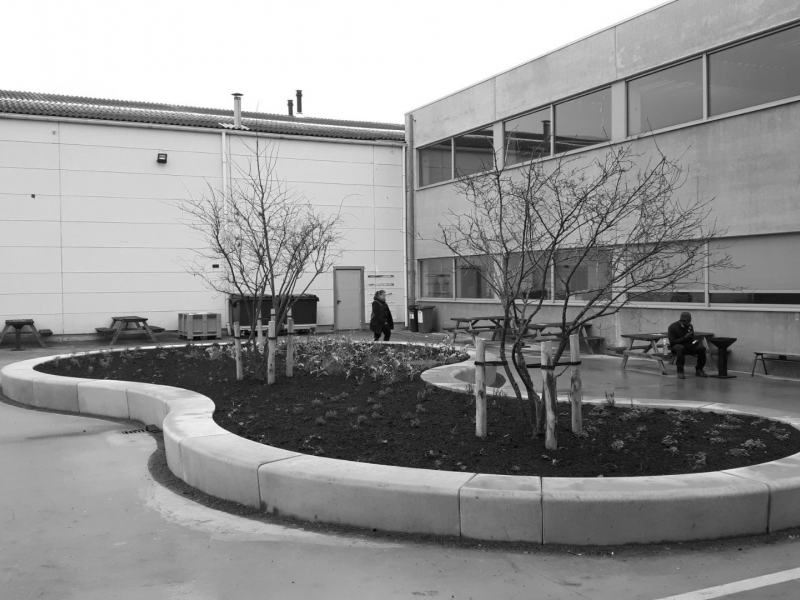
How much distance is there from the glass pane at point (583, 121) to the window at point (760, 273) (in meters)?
4.34

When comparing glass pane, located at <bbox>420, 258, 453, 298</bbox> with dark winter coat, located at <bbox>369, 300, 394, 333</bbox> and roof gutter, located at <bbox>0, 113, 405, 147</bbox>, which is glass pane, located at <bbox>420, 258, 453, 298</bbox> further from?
dark winter coat, located at <bbox>369, 300, 394, 333</bbox>

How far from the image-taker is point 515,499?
474cm

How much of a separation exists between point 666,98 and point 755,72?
2194 mm

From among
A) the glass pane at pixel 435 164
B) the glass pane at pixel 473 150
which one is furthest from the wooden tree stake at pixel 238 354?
the glass pane at pixel 435 164

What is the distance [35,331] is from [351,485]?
1817 cm

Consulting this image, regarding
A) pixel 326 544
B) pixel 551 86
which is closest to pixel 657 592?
pixel 326 544

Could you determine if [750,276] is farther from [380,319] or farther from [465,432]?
[465,432]

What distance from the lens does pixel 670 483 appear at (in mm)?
4984

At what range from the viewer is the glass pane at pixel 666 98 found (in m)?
15.0

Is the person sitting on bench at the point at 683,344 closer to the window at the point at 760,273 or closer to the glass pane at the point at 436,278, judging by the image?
the window at the point at 760,273

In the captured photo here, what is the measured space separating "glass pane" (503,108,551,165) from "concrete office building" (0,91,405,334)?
6556mm

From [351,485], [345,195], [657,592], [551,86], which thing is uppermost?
[551,86]

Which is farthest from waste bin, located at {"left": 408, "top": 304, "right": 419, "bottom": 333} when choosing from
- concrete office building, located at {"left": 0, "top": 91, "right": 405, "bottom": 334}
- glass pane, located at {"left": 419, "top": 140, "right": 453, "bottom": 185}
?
glass pane, located at {"left": 419, "top": 140, "right": 453, "bottom": 185}

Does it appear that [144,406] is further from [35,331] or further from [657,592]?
[35,331]
